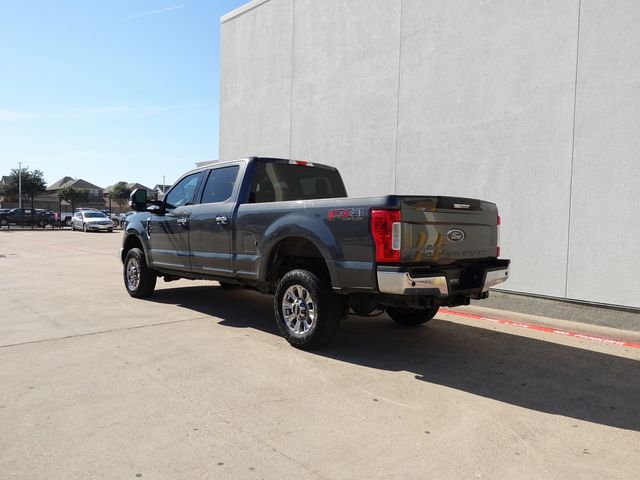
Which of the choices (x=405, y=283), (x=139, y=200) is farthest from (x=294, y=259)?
(x=139, y=200)

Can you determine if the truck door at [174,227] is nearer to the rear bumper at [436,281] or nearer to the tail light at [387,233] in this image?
the tail light at [387,233]

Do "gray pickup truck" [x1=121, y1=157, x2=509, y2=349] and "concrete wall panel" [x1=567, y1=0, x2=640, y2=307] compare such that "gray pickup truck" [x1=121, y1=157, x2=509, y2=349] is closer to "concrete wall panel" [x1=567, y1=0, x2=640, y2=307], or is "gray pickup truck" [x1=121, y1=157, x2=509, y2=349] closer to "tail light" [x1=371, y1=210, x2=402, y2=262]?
"tail light" [x1=371, y1=210, x2=402, y2=262]

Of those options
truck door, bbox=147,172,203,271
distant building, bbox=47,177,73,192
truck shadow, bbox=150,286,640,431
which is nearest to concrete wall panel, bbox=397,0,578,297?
truck shadow, bbox=150,286,640,431

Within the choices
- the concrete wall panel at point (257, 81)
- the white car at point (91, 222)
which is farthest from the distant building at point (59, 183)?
the concrete wall panel at point (257, 81)

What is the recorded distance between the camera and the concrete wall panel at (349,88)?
1016 cm

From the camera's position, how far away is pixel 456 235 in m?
4.87

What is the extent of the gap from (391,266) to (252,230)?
2.03 meters

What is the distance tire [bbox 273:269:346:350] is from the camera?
16.5 feet

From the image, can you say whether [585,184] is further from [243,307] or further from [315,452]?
[315,452]

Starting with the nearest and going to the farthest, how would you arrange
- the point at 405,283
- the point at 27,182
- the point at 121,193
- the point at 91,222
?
the point at 405,283 < the point at 91,222 < the point at 27,182 < the point at 121,193

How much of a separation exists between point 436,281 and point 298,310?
1.59 metres

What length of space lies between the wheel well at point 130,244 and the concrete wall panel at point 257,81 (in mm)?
5213

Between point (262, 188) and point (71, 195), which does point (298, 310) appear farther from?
point (71, 195)

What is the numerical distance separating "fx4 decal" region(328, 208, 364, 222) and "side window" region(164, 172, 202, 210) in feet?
9.61
